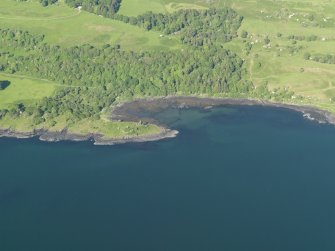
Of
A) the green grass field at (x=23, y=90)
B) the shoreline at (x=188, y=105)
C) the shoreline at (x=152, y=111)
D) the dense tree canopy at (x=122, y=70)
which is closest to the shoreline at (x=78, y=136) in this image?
the shoreline at (x=152, y=111)

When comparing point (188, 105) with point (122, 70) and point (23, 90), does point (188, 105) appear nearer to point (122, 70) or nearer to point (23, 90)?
point (122, 70)

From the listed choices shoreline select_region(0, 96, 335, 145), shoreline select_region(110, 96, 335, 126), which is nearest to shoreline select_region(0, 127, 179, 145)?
shoreline select_region(0, 96, 335, 145)

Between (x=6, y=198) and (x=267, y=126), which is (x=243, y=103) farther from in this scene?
(x=6, y=198)

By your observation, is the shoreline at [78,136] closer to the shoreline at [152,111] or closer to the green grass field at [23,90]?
the shoreline at [152,111]

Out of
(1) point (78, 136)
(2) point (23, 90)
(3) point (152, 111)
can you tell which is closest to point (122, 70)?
(3) point (152, 111)

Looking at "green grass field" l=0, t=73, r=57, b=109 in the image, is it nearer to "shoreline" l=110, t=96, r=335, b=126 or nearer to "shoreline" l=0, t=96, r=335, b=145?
"shoreline" l=0, t=96, r=335, b=145

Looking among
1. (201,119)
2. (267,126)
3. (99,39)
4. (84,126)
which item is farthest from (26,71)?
(267,126)
